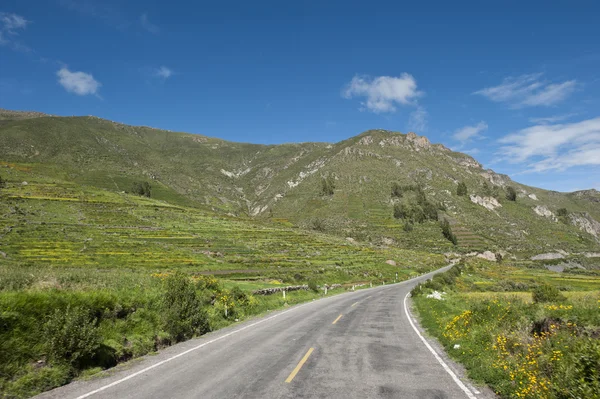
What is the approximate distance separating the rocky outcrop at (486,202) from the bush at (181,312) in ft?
653

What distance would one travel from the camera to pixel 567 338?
7895 mm

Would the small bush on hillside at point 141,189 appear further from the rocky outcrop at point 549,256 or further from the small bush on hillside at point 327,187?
the rocky outcrop at point 549,256

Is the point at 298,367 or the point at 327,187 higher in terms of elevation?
the point at 327,187

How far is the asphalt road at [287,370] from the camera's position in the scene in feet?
23.7

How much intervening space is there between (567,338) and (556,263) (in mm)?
123842

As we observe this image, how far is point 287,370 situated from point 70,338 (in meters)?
6.01

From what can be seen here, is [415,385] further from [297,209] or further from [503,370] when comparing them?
[297,209]

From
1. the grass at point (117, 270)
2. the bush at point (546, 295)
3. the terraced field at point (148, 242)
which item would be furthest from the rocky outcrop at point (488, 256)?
the bush at point (546, 295)

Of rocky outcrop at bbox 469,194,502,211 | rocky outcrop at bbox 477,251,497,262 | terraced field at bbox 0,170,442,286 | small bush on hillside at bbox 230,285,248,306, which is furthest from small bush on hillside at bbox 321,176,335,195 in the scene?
small bush on hillside at bbox 230,285,248,306

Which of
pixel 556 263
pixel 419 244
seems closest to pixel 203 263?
pixel 419 244

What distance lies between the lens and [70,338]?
8.86m

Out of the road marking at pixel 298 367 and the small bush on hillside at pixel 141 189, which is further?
the small bush on hillside at pixel 141 189

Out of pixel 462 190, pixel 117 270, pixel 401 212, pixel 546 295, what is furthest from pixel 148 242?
pixel 462 190

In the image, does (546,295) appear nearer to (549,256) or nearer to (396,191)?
(549,256)
